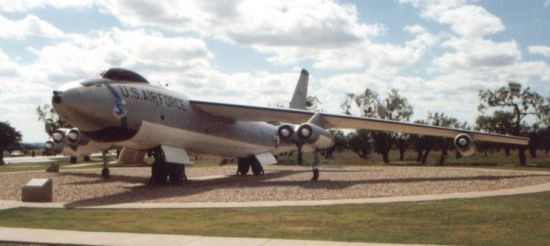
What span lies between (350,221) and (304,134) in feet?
39.1

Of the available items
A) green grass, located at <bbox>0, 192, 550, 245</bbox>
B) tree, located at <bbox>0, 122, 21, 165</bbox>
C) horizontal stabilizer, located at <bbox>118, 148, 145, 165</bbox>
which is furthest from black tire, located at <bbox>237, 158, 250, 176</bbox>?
tree, located at <bbox>0, 122, 21, 165</bbox>

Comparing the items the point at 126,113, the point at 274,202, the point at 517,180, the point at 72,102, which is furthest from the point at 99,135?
the point at 517,180

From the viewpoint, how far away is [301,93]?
1451 inches

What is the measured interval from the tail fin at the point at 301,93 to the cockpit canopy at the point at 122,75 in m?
15.0

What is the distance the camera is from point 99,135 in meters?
20.6

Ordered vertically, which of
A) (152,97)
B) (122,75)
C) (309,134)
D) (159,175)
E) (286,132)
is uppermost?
(122,75)

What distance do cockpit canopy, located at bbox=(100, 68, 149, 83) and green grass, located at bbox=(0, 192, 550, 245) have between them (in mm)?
7023

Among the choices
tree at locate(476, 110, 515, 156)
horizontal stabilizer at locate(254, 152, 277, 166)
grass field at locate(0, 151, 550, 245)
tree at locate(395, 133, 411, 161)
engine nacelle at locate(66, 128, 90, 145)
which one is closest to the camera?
grass field at locate(0, 151, 550, 245)

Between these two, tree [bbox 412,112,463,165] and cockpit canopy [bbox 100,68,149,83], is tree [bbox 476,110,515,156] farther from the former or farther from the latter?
cockpit canopy [bbox 100,68,149,83]

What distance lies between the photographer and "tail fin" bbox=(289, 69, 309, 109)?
36312mm

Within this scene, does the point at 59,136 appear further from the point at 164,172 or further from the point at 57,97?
the point at 57,97

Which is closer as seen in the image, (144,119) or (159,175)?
(144,119)

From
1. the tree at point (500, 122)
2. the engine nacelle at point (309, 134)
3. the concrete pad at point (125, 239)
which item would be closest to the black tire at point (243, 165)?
the engine nacelle at point (309, 134)

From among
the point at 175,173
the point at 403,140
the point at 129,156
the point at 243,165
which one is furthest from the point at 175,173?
the point at 403,140
